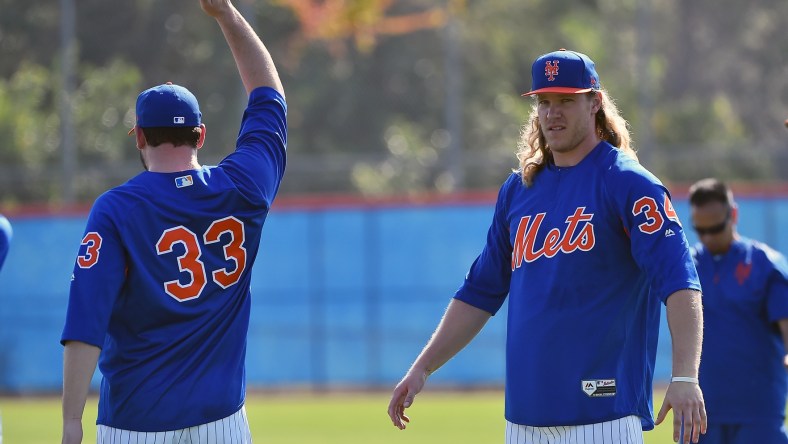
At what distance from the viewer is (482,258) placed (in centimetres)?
530

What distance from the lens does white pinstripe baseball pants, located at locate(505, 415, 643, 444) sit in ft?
15.0

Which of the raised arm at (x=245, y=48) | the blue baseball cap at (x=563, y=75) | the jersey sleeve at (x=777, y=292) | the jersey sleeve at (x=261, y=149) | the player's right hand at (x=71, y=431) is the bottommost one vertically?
the player's right hand at (x=71, y=431)

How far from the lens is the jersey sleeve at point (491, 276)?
17.1 feet

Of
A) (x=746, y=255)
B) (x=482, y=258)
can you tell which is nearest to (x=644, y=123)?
(x=746, y=255)

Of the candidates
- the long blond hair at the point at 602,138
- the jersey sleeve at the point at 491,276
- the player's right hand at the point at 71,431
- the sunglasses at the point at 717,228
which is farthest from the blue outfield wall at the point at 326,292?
the player's right hand at the point at 71,431

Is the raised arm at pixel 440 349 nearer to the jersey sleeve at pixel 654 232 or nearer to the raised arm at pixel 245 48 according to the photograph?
the jersey sleeve at pixel 654 232

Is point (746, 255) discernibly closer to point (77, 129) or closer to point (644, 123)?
point (644, 123)

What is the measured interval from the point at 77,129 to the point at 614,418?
65.0 feet

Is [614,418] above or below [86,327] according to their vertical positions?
below

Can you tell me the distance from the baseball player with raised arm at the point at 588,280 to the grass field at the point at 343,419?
22.6 ft

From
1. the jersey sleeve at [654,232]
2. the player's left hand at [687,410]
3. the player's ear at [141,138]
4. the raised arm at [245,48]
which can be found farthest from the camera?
the raised arm at [245,48]

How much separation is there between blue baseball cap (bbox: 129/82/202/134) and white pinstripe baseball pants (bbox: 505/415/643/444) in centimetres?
176

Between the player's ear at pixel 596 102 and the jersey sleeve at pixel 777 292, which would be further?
the jersey sleeve at pixel 777 292

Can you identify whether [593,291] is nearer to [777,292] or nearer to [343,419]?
[777,292]
